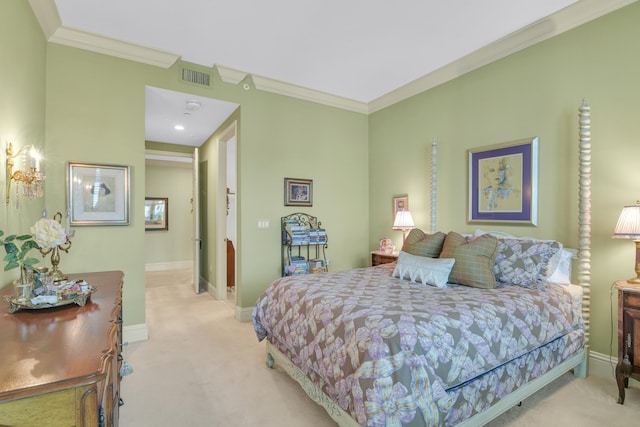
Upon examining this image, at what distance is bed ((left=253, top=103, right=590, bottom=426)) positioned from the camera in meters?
1.51

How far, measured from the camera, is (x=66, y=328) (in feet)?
4.12

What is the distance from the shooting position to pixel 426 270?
8.75 ft

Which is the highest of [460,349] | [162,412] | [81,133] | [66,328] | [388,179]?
[81,133]

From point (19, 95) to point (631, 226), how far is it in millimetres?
4391

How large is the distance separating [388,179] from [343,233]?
1042mm

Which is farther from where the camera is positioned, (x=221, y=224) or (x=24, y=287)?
(x=221, y=224)

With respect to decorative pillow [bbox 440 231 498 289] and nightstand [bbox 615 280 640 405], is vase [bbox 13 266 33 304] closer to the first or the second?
decorative pillow [bbox 440 231 498 289]

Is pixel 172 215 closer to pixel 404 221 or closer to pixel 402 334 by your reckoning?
pixel 404 221

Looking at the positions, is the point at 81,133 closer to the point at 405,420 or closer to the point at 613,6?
the point at 405,420

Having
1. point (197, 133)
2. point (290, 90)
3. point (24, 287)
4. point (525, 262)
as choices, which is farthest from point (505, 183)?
point (197, 133)

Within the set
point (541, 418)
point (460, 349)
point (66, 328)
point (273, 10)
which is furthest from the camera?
point (273, 10)

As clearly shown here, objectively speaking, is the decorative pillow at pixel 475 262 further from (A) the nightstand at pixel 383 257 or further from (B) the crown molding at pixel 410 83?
(B) the crown molding at pixel 410 83

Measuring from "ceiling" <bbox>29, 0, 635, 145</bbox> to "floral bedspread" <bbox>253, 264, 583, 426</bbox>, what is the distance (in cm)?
230

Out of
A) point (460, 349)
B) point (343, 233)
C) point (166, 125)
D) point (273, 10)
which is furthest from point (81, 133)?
point (460, 349)
